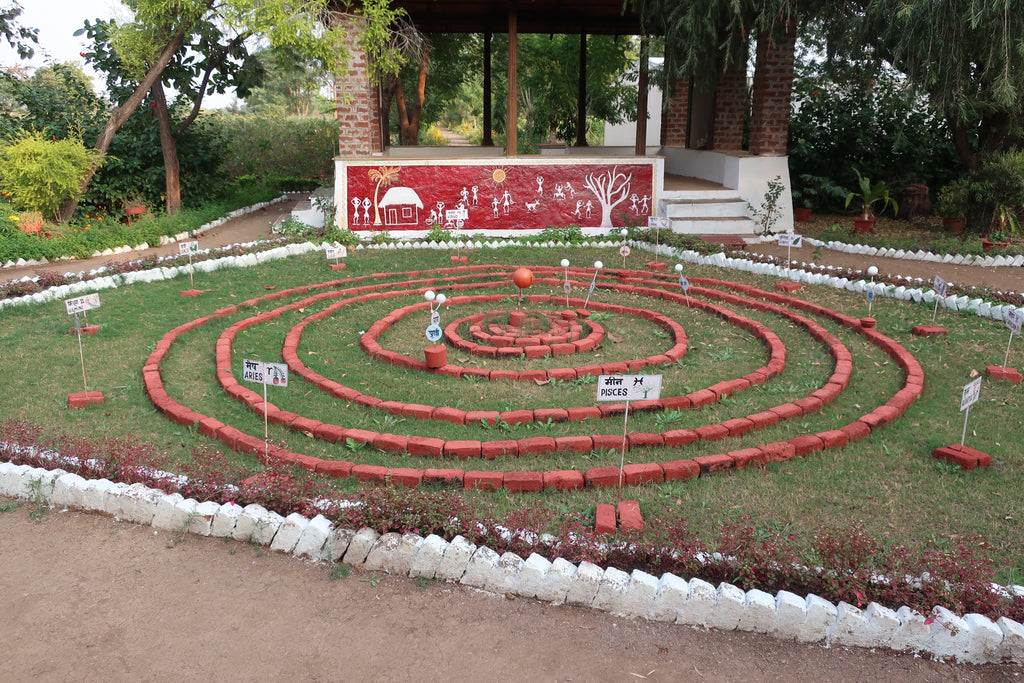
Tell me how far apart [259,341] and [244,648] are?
497cm

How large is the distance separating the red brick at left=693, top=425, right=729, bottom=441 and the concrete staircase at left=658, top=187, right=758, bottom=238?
8.85 m

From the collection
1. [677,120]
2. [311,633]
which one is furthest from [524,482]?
[677,120]

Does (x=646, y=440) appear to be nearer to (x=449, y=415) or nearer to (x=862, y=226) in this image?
(x=449, y=415)

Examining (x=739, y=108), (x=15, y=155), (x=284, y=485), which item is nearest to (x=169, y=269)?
(x=15, y=155)

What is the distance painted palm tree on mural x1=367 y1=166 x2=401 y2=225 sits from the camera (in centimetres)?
1398

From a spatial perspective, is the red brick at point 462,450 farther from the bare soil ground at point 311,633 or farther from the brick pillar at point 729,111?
the brick pillar at point 729,111

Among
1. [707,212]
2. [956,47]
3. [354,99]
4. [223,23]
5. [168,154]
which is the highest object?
[223,23]

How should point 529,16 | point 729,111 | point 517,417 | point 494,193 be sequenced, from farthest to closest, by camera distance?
point 729,111 < point 529,16 < point 494,193 < point 517,417

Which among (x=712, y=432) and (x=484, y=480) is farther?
(x=712, y=432)

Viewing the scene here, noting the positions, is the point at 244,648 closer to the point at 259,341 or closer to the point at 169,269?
the point at 259,341

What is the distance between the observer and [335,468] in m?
5.25

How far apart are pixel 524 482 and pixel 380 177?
33.2ft

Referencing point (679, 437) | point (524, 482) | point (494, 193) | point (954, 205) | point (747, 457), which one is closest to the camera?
point (524, 482)

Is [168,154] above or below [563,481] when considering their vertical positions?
above
